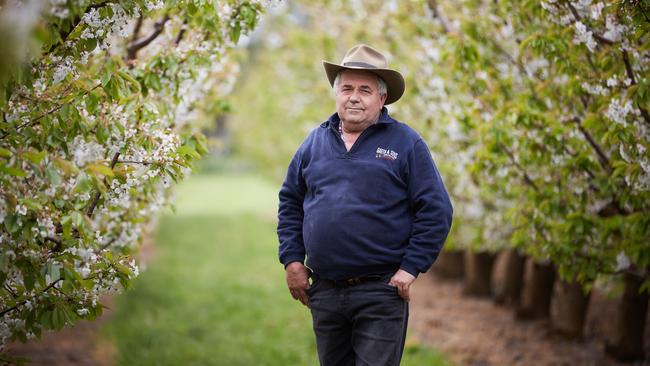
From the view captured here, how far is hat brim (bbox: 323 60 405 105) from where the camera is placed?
3564 mm

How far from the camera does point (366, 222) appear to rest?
3.37 metres

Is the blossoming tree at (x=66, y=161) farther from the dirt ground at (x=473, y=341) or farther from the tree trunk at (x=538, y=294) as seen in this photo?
the tree trunk at (x=538, y=294)

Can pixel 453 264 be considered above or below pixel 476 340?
above

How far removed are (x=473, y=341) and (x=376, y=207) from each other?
174 inches

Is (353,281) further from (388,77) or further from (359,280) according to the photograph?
(388,77)

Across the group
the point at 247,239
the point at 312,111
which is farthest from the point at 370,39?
the point at 247,239

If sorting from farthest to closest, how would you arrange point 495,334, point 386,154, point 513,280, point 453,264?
1. point 453,264
2. point 513,280
3. point 495,334
4. point 386,154

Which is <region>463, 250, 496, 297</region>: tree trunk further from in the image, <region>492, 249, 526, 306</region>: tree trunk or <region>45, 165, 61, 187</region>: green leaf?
<region>45, 165, 61, 187</region>: green leaf

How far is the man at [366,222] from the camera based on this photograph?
11.1ft

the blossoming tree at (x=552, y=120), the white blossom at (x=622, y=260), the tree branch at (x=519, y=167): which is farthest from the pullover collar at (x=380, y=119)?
the white blossom at (x=622, y=260)

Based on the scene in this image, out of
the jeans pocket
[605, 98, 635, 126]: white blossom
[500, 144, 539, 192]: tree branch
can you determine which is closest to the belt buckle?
the jeans pocket

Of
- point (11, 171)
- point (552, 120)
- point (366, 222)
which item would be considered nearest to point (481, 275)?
point (552, 120)

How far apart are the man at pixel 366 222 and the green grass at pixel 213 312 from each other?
1164 mm

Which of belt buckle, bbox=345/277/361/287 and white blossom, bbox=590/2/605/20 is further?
white blossom, bbox=590/2/605/20
